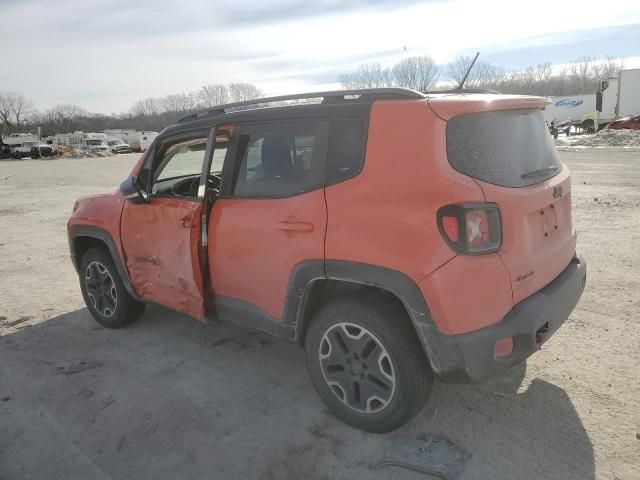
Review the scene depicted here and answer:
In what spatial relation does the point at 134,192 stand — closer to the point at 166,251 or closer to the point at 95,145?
the point at 166,251

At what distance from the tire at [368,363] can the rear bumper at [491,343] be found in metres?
0.18

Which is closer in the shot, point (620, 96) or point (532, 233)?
point (532, 233)

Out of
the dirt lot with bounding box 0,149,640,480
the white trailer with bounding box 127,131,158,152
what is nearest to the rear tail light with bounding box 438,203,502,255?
the dirt lot with bounding box 0,149,640,480

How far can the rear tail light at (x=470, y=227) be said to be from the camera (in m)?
2.42

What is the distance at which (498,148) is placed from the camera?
8.73ft

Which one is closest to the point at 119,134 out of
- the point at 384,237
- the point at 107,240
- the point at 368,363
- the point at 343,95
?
the point at 107,240

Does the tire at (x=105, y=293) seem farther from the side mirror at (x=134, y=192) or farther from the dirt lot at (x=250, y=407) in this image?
the side mirror at (x=134, y=192)

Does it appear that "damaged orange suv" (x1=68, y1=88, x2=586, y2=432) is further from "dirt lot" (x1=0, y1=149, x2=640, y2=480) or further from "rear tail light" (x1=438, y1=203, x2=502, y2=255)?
"dirt lot" (x1=0, y1=149, x2=640, y2=480)

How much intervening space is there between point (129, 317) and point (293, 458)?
2528 millimetres

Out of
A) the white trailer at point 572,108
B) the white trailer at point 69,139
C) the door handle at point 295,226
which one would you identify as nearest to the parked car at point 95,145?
the white trailer at point 69,139

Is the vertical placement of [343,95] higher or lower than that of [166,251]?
higher

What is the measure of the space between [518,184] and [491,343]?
83 cm

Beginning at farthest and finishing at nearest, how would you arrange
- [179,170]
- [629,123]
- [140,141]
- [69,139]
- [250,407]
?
[69,139]
[140,141]
[629,123]
[179,170]
[250,407]

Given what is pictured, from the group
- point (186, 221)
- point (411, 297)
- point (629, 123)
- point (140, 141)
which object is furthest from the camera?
point (140, 141)
